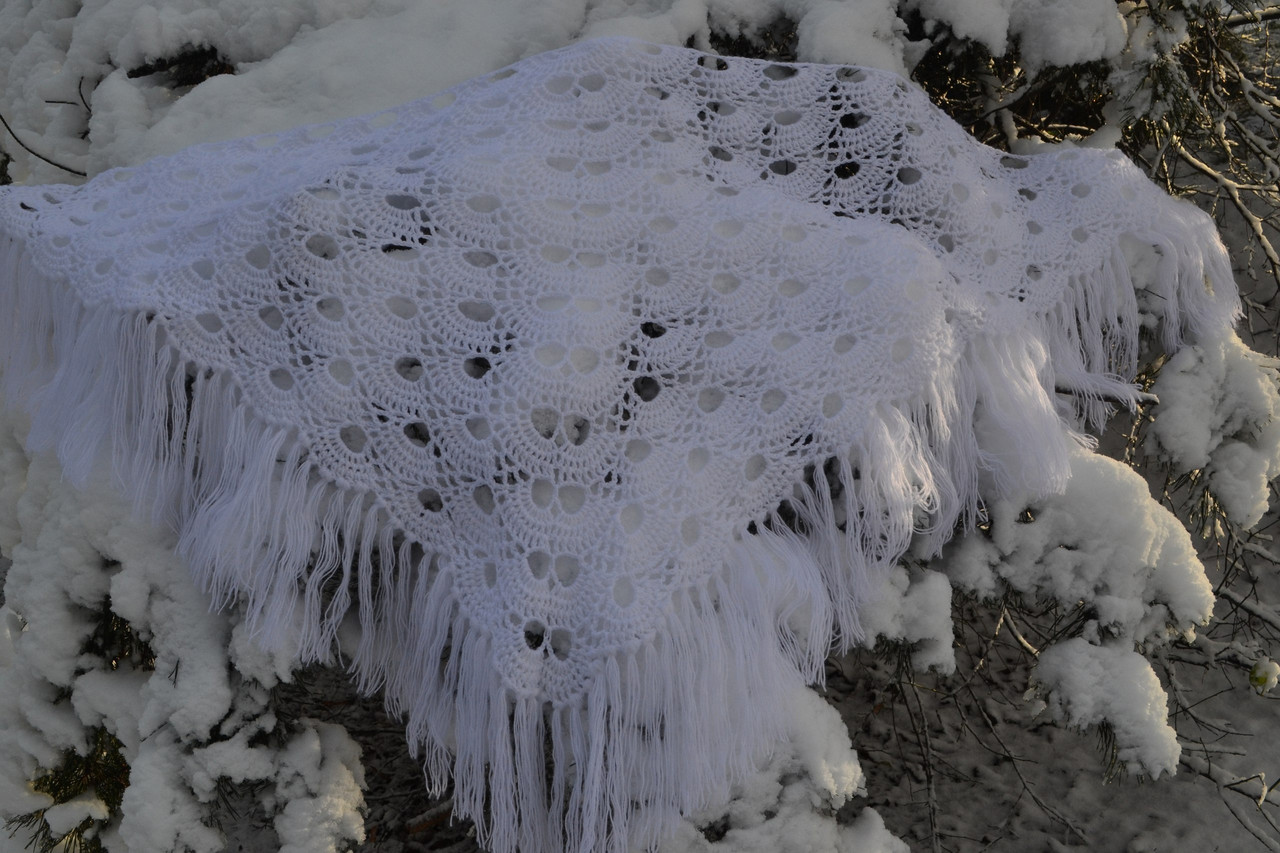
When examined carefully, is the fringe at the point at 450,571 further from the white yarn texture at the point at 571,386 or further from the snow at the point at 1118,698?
the snow at the point at 1118,698

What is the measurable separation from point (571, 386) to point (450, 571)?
0.22 meters

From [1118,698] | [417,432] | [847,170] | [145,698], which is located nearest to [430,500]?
[417,432]

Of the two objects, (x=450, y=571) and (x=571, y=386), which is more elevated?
(x=571, y=386)

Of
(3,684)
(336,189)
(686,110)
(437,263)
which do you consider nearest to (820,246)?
(686,110)

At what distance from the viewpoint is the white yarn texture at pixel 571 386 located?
2.96ft

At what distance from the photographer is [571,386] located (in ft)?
3.12

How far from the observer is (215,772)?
976 millimetres

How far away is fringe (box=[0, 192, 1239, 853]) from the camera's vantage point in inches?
35.0

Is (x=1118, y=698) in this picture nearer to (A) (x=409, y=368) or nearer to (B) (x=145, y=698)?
(A) (x=409, y=368)

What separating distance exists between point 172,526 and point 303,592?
174 millimetres

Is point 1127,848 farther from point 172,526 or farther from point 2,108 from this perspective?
point 2,108

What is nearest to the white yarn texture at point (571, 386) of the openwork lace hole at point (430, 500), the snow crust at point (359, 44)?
the openwork lace hole at point (430, 500)

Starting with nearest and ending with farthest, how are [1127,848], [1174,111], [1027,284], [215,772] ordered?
[215,772] → [1027,284] → [1174,111] → [1127,848]

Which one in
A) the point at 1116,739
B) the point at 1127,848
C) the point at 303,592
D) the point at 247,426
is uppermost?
the point at 247,426
